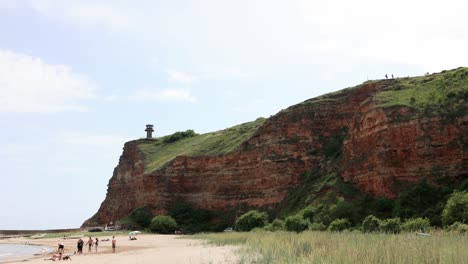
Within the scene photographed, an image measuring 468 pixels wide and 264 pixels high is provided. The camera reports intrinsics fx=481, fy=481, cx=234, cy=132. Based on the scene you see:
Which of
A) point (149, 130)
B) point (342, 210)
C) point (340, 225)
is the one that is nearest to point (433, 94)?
point (342, 210)

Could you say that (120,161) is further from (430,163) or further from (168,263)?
(168,263)

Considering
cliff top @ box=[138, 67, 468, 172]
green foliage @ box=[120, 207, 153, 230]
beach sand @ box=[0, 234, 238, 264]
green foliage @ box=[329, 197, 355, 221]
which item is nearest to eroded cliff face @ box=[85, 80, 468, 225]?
cliff top @ box=[138, 67, 468, 172]

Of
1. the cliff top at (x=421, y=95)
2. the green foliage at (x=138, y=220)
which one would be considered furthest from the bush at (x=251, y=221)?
the green foliage at (x=138, y=220)

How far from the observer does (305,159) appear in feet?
228

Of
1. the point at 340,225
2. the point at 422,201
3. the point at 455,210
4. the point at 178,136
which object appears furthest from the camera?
the point at 178,136

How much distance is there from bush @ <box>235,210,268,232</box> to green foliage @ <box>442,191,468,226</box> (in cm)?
2748

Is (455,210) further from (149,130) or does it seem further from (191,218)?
(149,130)

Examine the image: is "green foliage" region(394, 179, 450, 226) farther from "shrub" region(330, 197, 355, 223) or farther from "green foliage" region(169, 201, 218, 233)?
"green foliage" region(169, 201, 218, 233)

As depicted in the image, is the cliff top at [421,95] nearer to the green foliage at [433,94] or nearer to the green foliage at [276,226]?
the green foliage at [433,94]

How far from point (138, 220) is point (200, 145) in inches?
742

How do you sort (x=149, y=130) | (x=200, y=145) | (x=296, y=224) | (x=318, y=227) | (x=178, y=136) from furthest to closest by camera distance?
(x=149, y=130) < (x=178, y=136) < (x=200, y=145) < (x=296, y=224) < (x=318, y=227)

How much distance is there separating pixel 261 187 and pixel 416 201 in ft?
102

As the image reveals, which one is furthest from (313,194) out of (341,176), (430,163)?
(430,163)

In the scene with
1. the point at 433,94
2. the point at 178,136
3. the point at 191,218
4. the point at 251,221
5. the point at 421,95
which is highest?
the point at 178,136
